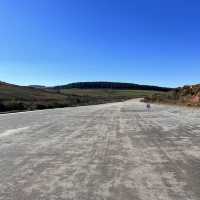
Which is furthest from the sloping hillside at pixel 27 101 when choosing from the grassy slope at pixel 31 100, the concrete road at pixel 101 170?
the concrete road at pixel 101 170

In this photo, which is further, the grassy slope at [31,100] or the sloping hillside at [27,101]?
the grassy slope at [31,100]

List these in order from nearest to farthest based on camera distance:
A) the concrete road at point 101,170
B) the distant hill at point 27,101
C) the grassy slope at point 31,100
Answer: the concrete road at point 101,170, the distant hill at point 27,101, the grassy slope at point 31,100

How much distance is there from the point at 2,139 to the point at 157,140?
556 cm

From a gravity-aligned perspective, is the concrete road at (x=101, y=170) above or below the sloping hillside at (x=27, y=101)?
above

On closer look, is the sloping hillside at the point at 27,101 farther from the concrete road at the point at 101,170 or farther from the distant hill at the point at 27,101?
the concrete road at the point at 101,170

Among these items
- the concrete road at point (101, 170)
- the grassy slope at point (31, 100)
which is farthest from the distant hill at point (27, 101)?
the concrete road at point (101, 170)

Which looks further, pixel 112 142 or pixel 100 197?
pixel 112 142

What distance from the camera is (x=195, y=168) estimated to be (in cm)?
748

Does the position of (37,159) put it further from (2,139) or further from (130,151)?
(2,139)

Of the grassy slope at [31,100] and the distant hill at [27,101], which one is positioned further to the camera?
the grassy slope at [31,100]

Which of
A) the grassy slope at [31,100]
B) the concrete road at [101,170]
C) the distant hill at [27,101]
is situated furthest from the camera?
the grassy slope at [31,100]

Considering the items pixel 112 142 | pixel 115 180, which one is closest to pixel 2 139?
pixel 112 142

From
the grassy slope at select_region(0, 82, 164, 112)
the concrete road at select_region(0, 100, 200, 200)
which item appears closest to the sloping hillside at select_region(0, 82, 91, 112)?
the grassy slope at select_region(0, 82, 164, 112)

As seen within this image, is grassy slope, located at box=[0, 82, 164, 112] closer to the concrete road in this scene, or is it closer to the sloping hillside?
the sloping hillside
